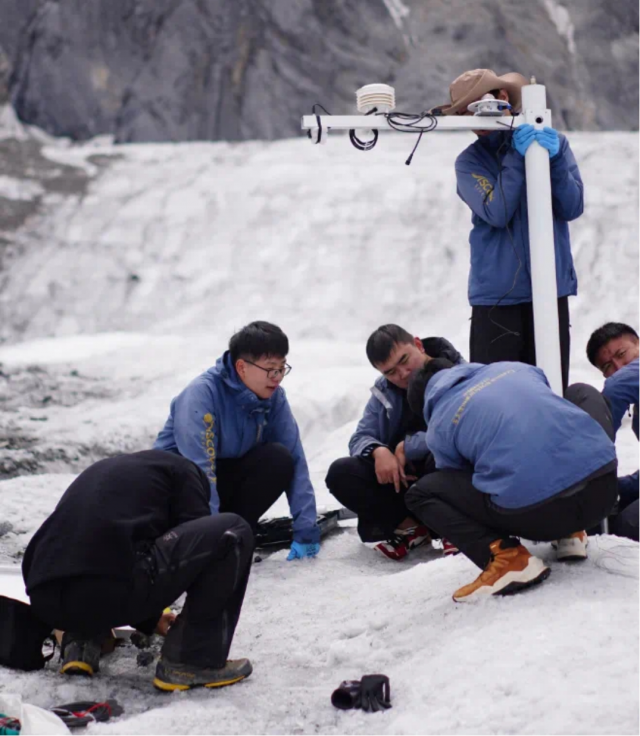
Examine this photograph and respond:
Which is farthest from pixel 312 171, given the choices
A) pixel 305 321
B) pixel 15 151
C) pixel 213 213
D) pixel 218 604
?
pixel 218 604

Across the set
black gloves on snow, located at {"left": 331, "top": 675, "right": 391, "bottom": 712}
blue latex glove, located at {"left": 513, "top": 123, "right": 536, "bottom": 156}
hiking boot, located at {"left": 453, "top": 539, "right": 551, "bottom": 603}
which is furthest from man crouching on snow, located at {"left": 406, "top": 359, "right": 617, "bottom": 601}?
blue latex glove, located at {"left": 513, "top": 123, "right": 536, "bottom": 156}

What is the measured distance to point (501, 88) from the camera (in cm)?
342

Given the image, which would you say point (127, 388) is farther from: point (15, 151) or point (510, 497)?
point (15, 151)

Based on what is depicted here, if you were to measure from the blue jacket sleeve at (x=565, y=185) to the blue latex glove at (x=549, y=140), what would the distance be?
5 centimetres

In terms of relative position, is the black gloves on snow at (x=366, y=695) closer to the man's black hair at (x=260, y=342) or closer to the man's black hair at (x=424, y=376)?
the man's black hair at (x=424, y=376)

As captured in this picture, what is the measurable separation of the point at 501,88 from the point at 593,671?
2.22 meters

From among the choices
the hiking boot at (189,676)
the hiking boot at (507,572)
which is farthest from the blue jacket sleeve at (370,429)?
the hiking boot at (189,676)

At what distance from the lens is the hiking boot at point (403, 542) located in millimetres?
3543

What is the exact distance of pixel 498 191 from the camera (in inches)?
A: 132

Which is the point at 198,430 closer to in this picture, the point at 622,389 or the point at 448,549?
the point at 448,549

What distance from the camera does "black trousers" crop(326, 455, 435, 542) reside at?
358 centimetres

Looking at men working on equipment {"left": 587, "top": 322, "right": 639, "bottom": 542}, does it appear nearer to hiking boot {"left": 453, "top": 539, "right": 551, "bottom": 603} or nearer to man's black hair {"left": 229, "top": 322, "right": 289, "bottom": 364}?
hiking boot {"left": 453, "top": 539, "right": 551, "bottom": 603}

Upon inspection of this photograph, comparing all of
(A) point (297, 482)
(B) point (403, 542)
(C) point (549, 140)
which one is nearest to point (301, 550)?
(A) point (297, 482)

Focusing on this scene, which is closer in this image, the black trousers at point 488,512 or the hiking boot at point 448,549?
the black trousers at point 488,512
